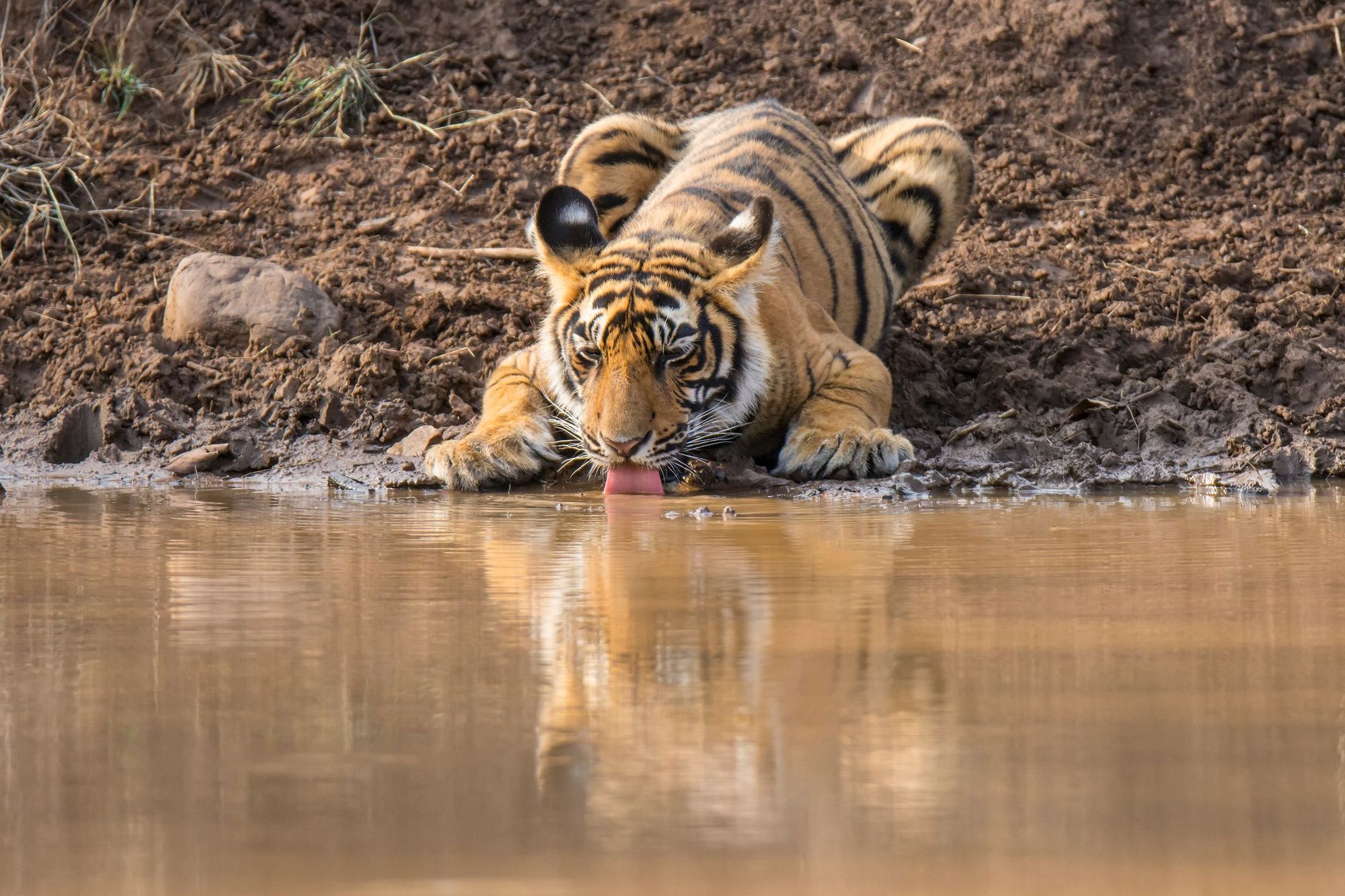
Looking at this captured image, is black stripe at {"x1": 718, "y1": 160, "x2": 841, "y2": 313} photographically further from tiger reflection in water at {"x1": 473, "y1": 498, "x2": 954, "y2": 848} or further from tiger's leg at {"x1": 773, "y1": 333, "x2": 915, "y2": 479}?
tiger reflection in water at {"x1": 473, "y1": 498, "x2": 954, "y2": 848}

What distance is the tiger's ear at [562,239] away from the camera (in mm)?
5328

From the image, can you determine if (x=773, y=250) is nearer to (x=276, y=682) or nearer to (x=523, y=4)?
(x=276, y=682)

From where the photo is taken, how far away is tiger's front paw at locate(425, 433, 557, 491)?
16.7 feet

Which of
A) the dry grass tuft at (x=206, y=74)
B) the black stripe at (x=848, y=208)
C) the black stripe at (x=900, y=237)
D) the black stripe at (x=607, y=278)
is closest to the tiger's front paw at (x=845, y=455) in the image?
the black stripe at (x=607, y=278)

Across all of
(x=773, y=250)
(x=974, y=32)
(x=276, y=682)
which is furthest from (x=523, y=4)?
(x=276, y=682)

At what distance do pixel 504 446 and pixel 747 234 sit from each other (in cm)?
105

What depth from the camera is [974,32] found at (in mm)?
8641

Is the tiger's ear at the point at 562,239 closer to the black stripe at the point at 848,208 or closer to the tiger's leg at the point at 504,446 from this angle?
the tiger's leg at the point at 504,446

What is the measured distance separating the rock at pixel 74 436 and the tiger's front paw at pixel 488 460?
1557mm

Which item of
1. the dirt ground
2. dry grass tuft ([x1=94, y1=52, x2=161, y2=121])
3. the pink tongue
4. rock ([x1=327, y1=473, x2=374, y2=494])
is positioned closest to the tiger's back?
the dirt ground

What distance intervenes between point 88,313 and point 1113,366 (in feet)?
14.1

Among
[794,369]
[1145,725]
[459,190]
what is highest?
[459,190]

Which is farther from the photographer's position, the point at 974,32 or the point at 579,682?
the point at 974,32

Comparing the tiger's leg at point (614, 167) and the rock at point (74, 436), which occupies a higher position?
the tiger's leg at point (614, 167)
